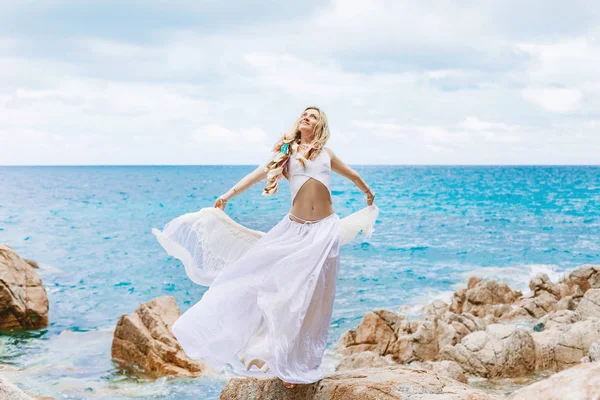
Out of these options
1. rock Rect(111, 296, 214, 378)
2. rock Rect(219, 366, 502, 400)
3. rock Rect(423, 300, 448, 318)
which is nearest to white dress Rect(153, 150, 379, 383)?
rock Rect(219, 366, 502, 400)

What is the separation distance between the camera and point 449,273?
2262cm

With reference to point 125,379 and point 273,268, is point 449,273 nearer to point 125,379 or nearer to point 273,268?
point 125,379

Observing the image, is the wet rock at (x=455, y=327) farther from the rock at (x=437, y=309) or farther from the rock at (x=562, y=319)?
the rock at (x=437, y=309)

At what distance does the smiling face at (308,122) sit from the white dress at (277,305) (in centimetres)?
24

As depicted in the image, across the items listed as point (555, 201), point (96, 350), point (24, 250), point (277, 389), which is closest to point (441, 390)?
point (277, 389)

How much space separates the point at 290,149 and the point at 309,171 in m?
0.30

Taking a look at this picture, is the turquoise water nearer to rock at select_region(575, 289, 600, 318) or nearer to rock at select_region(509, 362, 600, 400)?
rock at select_region(575, 289, 600, 318)

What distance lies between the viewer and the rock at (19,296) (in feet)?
43.1

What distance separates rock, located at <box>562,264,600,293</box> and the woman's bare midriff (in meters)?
12.3

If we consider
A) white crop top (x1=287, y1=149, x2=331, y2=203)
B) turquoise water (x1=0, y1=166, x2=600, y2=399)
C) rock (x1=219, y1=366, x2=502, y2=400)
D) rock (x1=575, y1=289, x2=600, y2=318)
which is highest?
white crop top (x1=287, y1=149, x2=331, y2=203)

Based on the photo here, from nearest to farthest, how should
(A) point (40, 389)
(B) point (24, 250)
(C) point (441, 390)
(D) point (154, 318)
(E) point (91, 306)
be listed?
(C) point (441, 390) < (A) point (40, 389) < (D) point (154, 318) < (E) point (91, 306) < (B) point (24, 250)

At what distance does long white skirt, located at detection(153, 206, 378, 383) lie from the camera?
A: 5242 millimetres

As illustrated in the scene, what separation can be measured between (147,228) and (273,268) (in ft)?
108

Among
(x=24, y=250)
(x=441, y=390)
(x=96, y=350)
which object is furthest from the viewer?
(x=24, y=250)
